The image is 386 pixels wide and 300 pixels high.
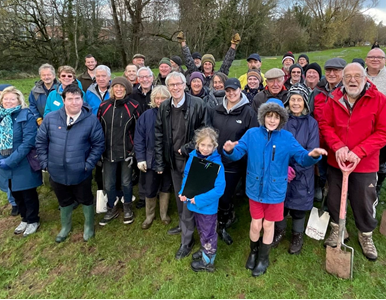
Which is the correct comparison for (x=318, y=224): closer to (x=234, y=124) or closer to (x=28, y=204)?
(x=234, y=124)

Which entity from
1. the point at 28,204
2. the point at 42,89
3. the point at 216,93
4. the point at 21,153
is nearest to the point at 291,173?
the point at 216,93

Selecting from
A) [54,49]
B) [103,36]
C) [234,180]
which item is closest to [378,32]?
[103,36]

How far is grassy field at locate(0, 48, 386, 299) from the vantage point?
124 inches

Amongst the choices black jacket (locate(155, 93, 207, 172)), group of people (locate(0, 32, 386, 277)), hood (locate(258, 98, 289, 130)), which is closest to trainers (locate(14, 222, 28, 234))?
group of people (locate(0, 32, 386, 277))

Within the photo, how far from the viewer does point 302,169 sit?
3406 millimetres

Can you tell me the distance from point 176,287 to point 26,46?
25.0 m

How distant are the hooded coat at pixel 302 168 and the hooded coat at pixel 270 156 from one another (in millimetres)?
342

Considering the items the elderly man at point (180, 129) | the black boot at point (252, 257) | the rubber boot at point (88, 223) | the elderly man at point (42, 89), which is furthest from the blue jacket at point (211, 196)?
the elderly man at point (42, 89)

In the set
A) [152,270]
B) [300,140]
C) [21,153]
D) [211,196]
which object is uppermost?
[300,140]

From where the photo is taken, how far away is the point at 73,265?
11.9 feet

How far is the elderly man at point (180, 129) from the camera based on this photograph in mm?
3668

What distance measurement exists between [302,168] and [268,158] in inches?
23.9

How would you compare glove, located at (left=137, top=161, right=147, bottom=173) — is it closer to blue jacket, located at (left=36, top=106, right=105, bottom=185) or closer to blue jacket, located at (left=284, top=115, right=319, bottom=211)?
blue jacket, located at (left=36, top=106, right=105, bottom=185)

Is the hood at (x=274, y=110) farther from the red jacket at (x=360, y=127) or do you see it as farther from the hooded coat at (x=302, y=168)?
the red jacket at (x=360, y=127)
